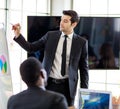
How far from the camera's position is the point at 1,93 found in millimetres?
3211

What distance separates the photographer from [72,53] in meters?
3.16

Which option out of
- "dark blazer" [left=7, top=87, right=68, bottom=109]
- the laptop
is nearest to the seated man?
"dark blazer" [left=7, top=87, right=68, bottom=109]

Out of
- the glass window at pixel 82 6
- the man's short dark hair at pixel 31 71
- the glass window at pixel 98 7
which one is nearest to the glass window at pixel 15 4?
the glass window at pixel 82 6

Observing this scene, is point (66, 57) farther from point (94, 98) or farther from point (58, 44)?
point (94, 98)

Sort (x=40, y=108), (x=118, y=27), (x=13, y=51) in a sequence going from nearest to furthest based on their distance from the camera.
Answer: (x=40, y=108) < (x=118, y=27) < (x=13, y=51)

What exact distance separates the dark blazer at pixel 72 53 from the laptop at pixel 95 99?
275 millimetres

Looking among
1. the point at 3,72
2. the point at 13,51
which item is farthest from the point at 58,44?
the point at 13,51

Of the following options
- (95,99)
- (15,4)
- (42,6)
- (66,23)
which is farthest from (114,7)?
(95,99)

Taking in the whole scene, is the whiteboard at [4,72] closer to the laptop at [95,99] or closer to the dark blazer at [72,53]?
the dark blazer at [72,53]

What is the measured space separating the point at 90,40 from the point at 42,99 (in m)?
2.16

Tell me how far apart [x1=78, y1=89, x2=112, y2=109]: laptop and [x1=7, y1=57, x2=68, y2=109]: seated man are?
117 centimetres

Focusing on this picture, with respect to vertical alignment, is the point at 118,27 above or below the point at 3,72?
above

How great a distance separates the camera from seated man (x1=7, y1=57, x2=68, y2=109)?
1.69 meters

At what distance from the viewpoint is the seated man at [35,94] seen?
1.69 meters
